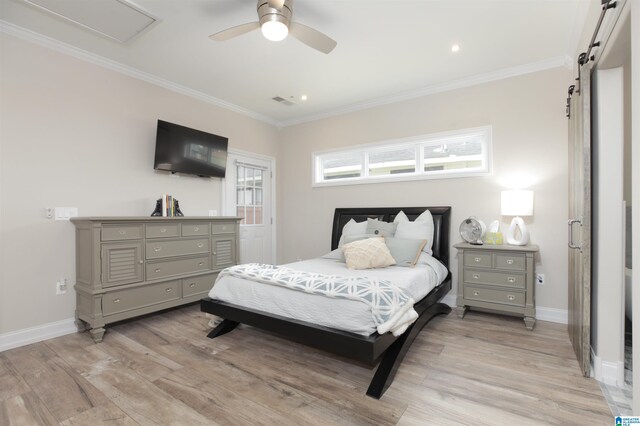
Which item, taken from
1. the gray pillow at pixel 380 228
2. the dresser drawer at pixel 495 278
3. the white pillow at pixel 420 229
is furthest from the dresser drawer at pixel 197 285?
the dresser drawer at pixel 495 278

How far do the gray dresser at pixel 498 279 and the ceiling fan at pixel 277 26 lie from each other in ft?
8.66

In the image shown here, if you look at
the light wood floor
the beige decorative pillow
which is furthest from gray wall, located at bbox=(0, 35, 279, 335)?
the beige decorative pillow

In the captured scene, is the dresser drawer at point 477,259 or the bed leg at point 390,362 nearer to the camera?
the bed leg at point 390,362

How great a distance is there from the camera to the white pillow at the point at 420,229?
3775 mm

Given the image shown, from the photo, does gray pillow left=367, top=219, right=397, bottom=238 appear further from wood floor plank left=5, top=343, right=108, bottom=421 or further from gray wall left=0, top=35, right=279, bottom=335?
wood floor plank left=5, top=343, right=108, bottom=421

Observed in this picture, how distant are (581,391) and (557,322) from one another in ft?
5.30

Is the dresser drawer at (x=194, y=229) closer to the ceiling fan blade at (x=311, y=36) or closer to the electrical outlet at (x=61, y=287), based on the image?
the electrical outlet at (x=61, y=287)

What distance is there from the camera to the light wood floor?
1.80 metres

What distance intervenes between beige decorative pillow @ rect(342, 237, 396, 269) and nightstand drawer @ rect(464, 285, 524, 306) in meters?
0.96

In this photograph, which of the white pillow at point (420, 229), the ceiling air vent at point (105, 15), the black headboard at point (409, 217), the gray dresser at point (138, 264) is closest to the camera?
the ceiling air vent at point (105, 15)

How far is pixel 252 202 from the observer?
5230 mm

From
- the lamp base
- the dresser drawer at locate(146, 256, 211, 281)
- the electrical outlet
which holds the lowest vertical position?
the electrical outlet

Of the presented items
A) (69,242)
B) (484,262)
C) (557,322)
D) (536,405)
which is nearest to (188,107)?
(69,242)

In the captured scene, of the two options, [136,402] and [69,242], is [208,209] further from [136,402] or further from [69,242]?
[136,402]
